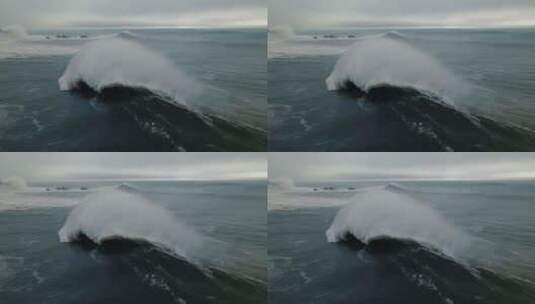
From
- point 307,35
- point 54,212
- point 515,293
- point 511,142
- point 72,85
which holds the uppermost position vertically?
point 307,35

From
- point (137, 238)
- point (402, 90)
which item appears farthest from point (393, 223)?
point (137, 238)

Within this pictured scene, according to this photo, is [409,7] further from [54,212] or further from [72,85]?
[54,212]

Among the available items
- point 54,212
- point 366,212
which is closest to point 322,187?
point 366,212

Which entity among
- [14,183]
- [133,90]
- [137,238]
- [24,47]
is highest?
[24,47]

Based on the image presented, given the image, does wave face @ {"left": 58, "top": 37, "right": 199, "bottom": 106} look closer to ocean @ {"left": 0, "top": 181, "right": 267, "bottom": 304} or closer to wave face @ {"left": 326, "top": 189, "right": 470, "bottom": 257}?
ocean @ {"left": 0, "top": 181, "right": 267, "bottom": 304}

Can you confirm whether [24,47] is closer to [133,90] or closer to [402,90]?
[133,90]

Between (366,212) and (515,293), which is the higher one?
(366,212)
